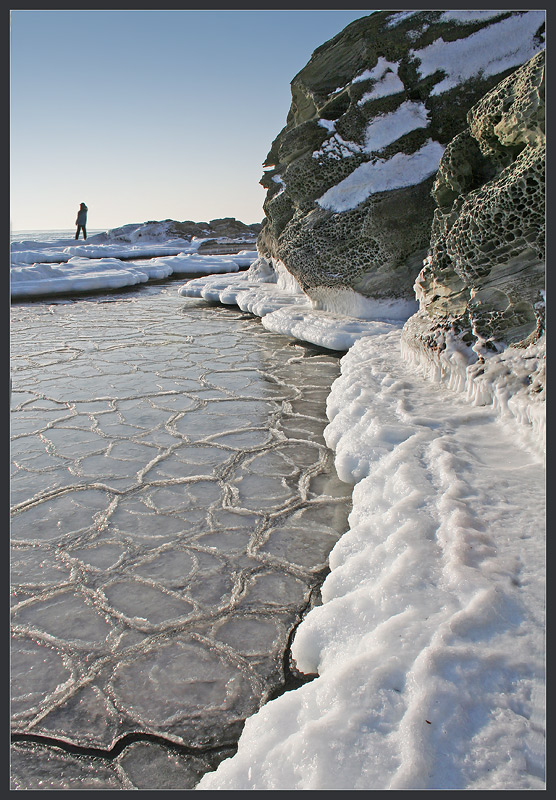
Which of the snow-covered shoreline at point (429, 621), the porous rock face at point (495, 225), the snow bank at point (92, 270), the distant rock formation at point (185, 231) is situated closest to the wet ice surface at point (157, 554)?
the snow-covered shoreline at point (429, 621)

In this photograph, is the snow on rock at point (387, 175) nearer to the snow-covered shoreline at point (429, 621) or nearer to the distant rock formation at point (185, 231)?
the snow-covered shoreline at point (429, 621)

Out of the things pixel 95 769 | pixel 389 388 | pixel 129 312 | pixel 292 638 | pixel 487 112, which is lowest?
pixel 95 769

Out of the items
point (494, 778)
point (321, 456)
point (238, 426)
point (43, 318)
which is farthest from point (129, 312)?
point (494, 778)

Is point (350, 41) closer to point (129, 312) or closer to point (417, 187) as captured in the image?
point (417, 187)

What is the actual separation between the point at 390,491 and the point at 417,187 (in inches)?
226

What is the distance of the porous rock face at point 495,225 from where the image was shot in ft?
11.5

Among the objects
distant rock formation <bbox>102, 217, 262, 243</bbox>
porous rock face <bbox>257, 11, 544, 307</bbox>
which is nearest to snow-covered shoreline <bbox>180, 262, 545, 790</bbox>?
porous rock face <bbox>257, 11, 544, 307</bbox>

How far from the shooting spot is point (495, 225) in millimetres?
3756

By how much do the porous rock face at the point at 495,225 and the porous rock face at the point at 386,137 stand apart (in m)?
2.70

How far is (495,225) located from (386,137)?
464cm

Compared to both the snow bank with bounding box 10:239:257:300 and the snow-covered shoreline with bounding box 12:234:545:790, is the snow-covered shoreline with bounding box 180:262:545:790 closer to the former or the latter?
the snow-covered shoreline with bounding box 12:234:545:790

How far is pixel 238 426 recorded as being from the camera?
14.6 feet

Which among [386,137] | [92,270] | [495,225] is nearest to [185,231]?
[92,270]

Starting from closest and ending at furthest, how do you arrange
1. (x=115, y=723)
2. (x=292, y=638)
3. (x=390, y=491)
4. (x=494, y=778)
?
(x=494, y=778) → (x=115, y=723) → (x=292, y=638) → (x=390, y=491)
